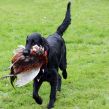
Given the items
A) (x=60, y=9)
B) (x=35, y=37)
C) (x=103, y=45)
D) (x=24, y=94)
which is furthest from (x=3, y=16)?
(x=35, y=37)

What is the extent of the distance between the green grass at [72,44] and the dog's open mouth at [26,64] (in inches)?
32.5

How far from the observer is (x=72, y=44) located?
11906mm

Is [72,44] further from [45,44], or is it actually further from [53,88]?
[45,44]

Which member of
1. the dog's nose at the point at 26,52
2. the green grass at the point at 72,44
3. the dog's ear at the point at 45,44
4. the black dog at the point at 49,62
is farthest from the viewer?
the green grass at the point at 72,44

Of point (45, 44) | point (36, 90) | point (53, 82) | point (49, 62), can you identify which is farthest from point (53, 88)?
point (45, 44)

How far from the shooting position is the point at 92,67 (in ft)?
31.2

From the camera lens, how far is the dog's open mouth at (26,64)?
257 inches

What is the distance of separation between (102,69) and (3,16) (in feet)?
25.9

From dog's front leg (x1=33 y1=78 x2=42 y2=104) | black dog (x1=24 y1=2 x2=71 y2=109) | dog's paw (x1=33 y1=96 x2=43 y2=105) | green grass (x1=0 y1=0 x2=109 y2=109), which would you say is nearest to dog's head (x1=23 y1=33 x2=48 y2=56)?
black dog (x1=24 y1=2 x2=71 y2=109)

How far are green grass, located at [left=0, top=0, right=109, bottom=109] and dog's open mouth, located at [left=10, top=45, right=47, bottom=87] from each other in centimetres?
83

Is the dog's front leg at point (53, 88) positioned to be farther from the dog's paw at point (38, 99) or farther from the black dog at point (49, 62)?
the dog's paw at point (38, 99)

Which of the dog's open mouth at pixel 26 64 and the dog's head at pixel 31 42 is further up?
the dog's head at pixel 31 42

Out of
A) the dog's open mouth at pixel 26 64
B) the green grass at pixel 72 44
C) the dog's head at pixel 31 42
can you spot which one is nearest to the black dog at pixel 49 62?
the dog's head at pixel 31 42

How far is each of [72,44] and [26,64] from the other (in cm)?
535
